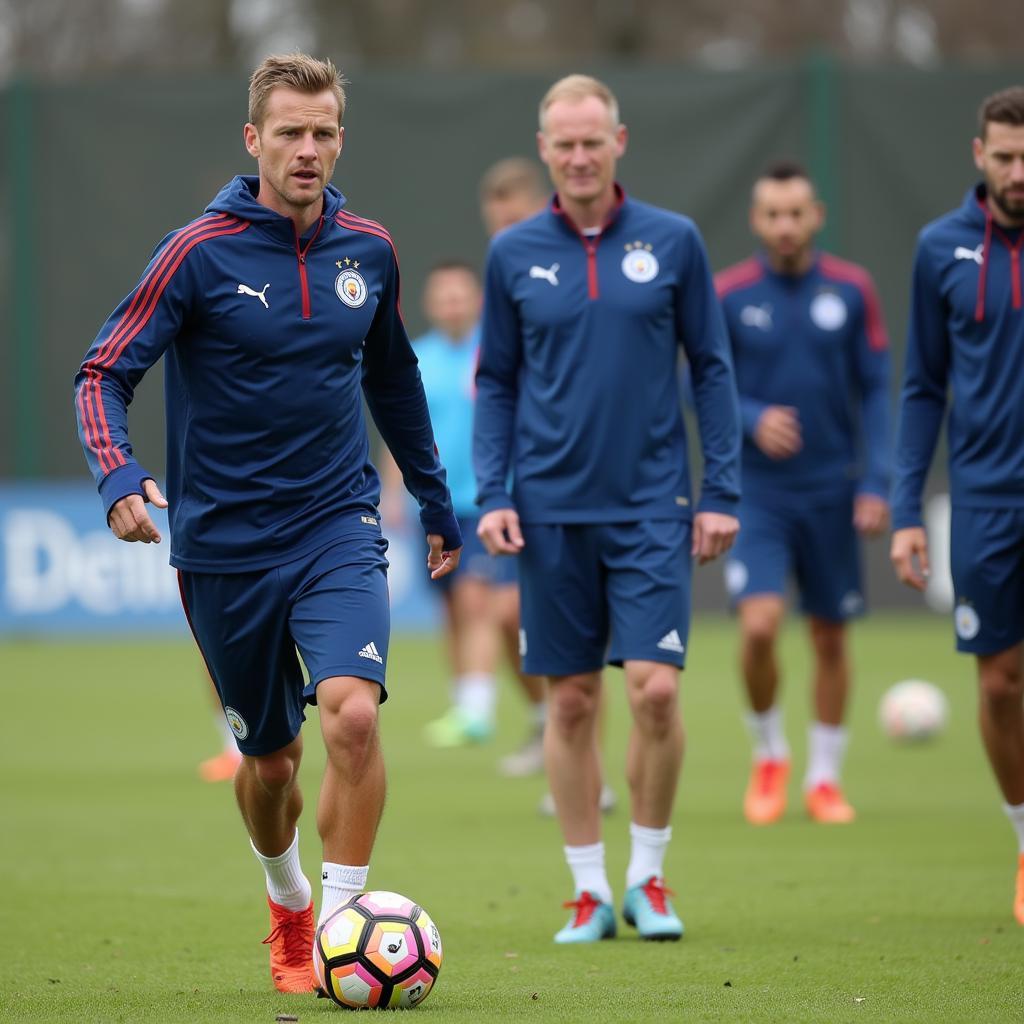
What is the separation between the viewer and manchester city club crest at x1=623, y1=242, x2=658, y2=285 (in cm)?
659

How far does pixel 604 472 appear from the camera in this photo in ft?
21.4

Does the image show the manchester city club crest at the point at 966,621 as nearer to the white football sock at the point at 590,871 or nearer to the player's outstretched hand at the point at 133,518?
the white football sock at the point at 590,871

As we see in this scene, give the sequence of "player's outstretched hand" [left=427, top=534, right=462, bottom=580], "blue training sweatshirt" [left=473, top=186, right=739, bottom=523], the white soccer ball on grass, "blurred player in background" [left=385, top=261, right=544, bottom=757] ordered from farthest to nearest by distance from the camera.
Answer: "blurred player in background" [left=385, top=261, right=544, bottom=757]
the white soccer ball on grass
"blue training sweatshirt" [left=473, top=186, right=739, bottom=523]
"player's outstretched hand" [left=427, top=534, right=462, bottom=580]

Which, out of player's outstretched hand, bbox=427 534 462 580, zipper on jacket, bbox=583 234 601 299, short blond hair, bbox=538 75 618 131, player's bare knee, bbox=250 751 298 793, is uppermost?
short blond hair, bbox=538 75 618 131

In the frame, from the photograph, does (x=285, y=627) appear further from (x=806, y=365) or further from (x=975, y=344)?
(x=806, y=365)

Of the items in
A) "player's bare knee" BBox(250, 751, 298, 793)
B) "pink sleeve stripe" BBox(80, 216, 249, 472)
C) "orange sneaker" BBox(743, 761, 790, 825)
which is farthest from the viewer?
"orange sneaker" BBox(743, 761, 790, 825)

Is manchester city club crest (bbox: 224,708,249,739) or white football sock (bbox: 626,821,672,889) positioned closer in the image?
manchester city club crest (bbox: 224,708,249,739)

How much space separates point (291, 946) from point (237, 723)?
67 centimetres

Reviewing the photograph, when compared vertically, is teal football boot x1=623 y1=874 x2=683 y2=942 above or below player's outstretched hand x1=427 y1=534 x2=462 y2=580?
below

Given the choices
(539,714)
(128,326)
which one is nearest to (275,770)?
(128,326)

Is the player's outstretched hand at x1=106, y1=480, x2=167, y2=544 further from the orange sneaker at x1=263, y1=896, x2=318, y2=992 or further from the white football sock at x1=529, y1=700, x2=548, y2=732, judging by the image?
the white football sock at x1=529, y1=700, x2=548, y2=732

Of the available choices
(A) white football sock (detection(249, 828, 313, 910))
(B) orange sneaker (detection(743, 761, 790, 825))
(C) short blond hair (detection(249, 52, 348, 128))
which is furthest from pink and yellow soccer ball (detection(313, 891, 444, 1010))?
(B) orange sneaker (detection(743, 761, 790, 825))

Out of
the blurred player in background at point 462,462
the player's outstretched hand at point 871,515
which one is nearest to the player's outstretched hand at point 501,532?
the player's outstretched hand at point 871,515

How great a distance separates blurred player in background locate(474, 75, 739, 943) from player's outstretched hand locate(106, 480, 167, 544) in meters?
1.69
